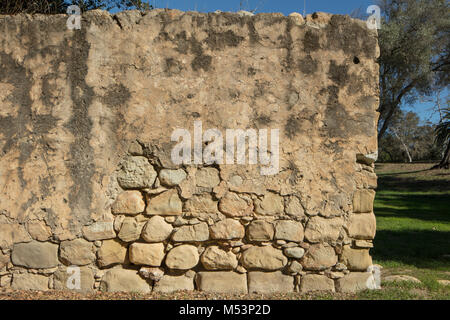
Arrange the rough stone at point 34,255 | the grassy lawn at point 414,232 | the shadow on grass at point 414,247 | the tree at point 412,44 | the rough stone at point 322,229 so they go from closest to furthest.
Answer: the rough stone at point 34,255 < the rough stone at point 322,229 < the grassy lawn at point 414,232 < the shadow on grass at point 414,247 < the tree at point 412,44

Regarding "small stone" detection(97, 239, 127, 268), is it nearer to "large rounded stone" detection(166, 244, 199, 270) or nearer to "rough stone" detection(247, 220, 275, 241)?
"large rounded stone" detection(166, 244, 199, 270)

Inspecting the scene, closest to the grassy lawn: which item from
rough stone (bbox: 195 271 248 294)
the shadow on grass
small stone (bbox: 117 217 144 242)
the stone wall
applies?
the shadow on grass

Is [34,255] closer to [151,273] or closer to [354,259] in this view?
[151,273]

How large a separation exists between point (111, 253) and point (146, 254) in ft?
1.07

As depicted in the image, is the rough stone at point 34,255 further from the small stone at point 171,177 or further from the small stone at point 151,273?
the small stone at point 171,177

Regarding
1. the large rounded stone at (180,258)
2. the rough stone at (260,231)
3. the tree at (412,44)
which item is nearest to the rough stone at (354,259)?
the rough stone at (260,231)

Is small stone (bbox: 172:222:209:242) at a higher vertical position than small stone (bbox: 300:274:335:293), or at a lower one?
higher

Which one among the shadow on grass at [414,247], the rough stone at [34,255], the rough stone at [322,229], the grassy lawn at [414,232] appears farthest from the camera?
the shadow on grass at [414,247]

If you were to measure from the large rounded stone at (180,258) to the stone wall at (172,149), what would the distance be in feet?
0.04

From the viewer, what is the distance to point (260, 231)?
3.58m

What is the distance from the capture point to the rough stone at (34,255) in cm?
351

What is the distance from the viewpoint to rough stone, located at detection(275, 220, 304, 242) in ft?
11.8

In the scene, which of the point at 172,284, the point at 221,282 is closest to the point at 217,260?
the point at 221,282

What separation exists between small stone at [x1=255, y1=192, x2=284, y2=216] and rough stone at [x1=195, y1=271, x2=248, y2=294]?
66 centimetres
